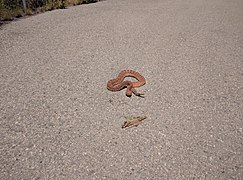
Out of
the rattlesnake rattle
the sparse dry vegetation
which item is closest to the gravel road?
the rattlesnake rattle

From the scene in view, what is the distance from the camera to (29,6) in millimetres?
8805

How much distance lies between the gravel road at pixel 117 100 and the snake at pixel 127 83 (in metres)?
0.12

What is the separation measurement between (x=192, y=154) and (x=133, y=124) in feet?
3.29

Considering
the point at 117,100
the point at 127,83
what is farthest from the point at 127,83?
the point at 117,100

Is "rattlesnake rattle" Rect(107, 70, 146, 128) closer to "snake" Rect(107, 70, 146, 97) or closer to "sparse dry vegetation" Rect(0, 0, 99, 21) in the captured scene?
"snake" Rect(107, 70, 146, 97)

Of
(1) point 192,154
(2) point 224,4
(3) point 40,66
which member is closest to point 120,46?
(3) point 40,66

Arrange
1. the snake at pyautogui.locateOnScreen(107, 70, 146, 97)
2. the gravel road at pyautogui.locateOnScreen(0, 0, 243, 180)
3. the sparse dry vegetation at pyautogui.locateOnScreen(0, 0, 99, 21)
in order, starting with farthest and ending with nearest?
the sparse dry vegetation at pyautogui.locateOnScreen(0, 0, 99, 21) → the snake at pyautogui.locateOnScreen(107, 70, 146, 97) → the gravel road at pyautogui.locateOnScreen(0, 0, 243, 180)

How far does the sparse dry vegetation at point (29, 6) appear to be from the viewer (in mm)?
8023

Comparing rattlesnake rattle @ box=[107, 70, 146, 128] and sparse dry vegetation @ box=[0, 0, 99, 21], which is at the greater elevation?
sparse dry vegetation @ box=[0, 0, 99, 21]

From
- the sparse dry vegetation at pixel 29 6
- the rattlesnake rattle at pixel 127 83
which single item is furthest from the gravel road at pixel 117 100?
the sparse dry vegetation at pixel 29 6

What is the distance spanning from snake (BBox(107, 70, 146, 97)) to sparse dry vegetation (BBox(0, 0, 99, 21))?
5.21 m

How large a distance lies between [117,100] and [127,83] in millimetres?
478

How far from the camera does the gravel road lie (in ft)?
10.3

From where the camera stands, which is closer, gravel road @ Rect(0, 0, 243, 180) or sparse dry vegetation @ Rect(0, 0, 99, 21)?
Result: gravel road @ Rect(0, 0, 243, 180)
